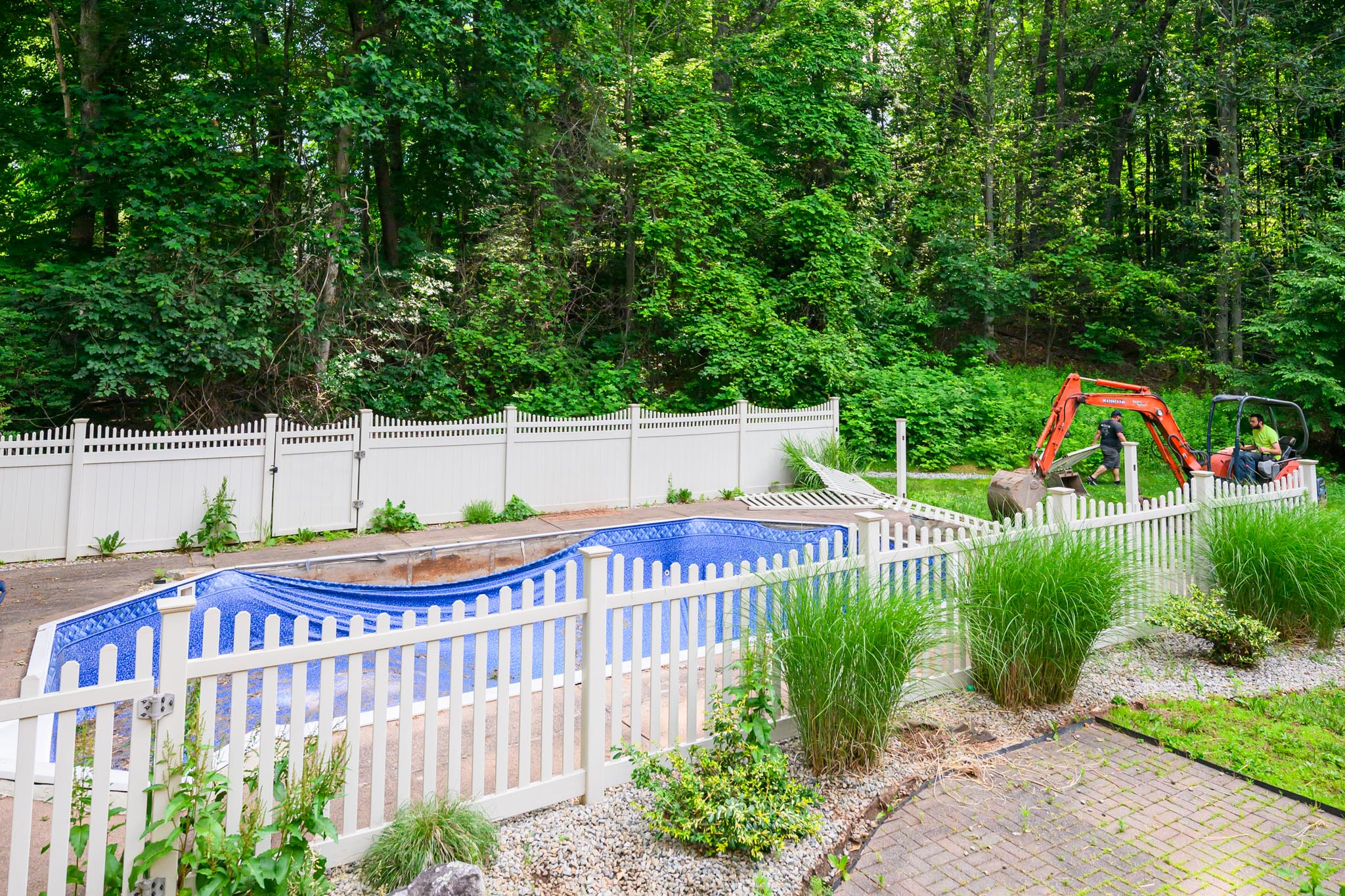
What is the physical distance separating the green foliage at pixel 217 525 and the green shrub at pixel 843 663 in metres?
8.26

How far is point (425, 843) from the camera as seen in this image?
2867 millimetres

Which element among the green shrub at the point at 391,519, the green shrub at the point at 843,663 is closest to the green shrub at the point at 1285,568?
the green shrub at the point at 843,663

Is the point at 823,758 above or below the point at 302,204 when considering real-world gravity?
below

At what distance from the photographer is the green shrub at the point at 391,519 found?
10602mm

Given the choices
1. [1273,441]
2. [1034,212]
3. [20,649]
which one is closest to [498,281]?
Result: [20,649]

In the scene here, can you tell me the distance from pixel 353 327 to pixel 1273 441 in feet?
47.2

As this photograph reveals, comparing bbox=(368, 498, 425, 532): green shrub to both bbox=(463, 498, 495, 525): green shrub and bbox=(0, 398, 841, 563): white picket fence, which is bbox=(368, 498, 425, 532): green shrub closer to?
bbox=(0, 398, 841, 563): white picket fence

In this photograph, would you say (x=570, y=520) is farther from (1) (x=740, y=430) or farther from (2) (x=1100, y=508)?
(2) (x=1100, y=508)

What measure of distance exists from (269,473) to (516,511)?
3.37 meters

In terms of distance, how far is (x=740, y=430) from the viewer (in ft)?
45.4

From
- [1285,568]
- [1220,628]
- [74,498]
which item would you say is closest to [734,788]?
[1220,628]

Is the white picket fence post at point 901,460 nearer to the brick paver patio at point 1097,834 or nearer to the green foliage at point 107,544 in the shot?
the brick paver patio at point 1097,834

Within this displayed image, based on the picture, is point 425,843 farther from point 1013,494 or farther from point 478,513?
point 1013,494

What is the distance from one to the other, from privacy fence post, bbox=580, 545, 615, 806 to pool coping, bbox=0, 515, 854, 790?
1.55 meters
